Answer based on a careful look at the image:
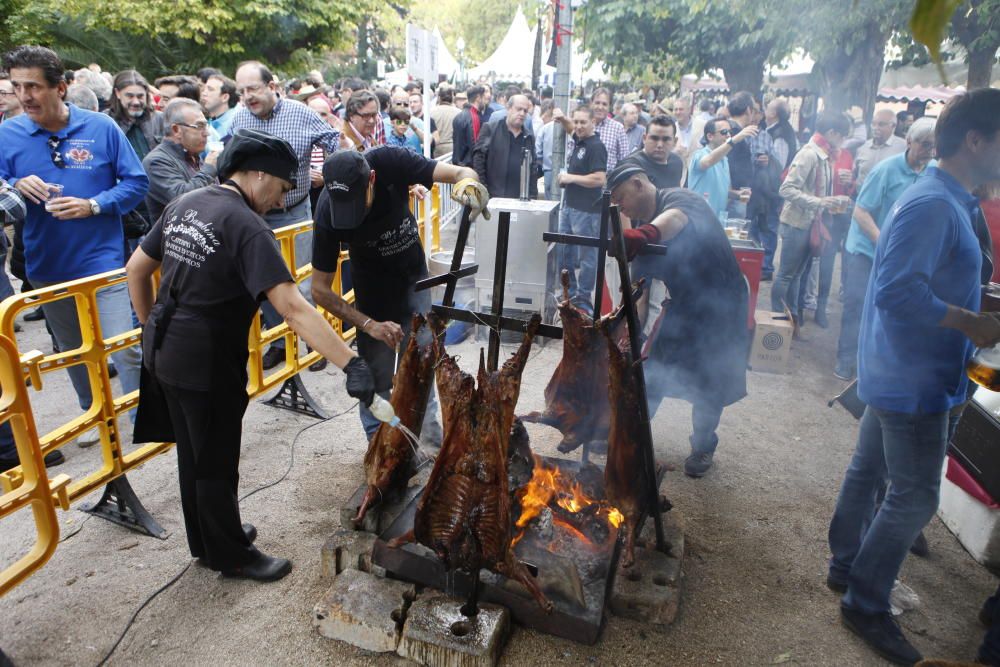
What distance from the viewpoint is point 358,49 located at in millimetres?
31703

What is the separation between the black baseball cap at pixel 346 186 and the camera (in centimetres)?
344

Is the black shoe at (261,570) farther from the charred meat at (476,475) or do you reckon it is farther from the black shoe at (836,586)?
the black shoe at (836,586)

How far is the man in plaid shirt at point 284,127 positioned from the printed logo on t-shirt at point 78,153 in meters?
1.53

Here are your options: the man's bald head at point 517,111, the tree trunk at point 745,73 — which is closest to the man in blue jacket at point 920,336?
the man's bald head at point 517,111

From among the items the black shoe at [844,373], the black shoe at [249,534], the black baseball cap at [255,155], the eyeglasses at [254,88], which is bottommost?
the black shoe at [844,373]

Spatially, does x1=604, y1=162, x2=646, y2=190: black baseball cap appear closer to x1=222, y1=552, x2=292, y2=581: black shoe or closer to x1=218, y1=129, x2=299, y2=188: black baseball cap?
x1=218, y1=129, x2=299, y2=188: black baseball cap

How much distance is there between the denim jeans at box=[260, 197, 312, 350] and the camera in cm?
598

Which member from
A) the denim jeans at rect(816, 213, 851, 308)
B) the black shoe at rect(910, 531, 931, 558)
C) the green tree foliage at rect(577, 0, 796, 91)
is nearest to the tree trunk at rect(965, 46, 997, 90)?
the green tree foliage at rect(577, 0, 796, 91)

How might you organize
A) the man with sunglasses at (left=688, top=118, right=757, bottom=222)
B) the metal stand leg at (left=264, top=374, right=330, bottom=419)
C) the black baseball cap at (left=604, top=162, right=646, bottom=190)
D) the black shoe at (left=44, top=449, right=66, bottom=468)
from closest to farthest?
the black baseball cap at (left=604, top=162, right=646, bottom=190)
the black shoe at (left=44, top=449, right=66, bottom=468)
the metal stand leg at (left=264, top=374, right=330, bottom=419)
the man with sunglasses at (left=688, top=118, right=757, bottom=222)

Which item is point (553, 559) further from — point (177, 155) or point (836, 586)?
point (177, 155)

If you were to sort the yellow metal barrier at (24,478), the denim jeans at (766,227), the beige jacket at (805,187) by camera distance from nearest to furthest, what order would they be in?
1. the yellow metal barrier at (24,478)
2. the beige jacket at (805,187)
3. the denim jeans at (766,227)

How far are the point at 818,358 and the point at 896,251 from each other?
4.70 meters

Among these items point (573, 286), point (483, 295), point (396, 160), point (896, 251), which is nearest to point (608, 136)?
point (573, 286)

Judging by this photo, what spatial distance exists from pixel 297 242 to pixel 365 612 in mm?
4023
